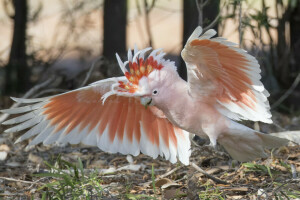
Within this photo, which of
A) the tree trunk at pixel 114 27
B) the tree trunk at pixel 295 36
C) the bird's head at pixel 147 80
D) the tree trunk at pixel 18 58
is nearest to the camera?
the bird's head at pixel 147 80

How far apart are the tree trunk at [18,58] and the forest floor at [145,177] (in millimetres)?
1533

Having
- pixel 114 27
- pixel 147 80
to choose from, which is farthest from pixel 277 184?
pixel 114 27

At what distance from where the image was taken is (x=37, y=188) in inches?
114

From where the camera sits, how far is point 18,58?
17.1ft

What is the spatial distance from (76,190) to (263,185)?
37.9 inches

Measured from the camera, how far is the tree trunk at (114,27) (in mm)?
4715

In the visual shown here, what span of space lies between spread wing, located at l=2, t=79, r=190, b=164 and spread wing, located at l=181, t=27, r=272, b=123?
407 mm

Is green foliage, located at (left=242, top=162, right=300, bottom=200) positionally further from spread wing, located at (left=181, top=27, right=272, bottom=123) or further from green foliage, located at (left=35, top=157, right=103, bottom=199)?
green foliage, located at (left=35, top=157, right=103, bottom=199)

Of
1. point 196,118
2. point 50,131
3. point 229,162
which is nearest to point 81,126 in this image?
point 50,131

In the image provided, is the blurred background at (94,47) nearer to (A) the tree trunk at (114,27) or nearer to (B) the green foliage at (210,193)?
(A) the tree trunk at (114,27)

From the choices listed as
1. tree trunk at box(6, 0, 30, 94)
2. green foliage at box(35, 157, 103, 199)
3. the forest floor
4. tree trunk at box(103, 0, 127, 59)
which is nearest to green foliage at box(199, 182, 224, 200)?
the forest floor

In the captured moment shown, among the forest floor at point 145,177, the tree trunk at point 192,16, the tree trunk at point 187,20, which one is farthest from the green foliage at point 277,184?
the tree trunk at point 187,20

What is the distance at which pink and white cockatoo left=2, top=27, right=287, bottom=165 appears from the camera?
2453 millimetres

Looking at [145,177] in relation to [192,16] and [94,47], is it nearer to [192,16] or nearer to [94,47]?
[192,16]
